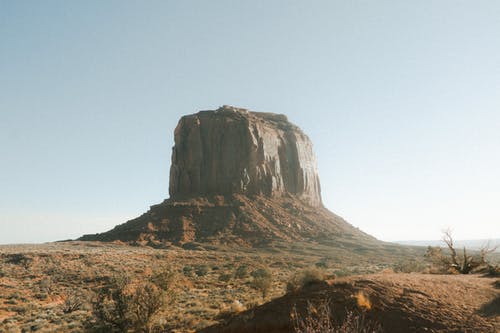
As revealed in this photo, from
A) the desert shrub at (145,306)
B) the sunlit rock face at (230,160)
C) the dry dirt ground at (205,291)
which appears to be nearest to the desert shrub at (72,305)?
the dry dirt ground at (205,291)

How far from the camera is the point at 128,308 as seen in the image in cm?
1455

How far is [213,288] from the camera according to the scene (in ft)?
89.7

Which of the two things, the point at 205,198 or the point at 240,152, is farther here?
the point at 240,152

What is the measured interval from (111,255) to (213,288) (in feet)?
77.8

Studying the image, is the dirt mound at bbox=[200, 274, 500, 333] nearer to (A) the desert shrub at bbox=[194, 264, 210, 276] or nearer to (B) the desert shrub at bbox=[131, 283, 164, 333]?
(B) the desert shrub at bbox=[131, 283, 164, 333]

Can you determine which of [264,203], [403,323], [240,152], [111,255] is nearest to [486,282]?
[403,323]

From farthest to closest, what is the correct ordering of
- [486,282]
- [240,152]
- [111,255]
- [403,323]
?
[240,152] → [111,255] → [486,282] → [403,323]

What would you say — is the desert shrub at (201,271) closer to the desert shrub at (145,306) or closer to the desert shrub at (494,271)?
the desert shrub at (145,306)

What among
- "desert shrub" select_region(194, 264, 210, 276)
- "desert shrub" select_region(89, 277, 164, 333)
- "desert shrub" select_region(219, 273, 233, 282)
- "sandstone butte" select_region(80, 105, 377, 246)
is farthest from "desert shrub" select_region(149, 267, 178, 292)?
"sandstone butte" select_region(80, 105, 377, 246)

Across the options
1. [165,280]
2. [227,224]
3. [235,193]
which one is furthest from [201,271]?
[235,193]

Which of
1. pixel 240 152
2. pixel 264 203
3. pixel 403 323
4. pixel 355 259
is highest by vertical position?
pixel 240 152

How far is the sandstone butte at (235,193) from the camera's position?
68.6m

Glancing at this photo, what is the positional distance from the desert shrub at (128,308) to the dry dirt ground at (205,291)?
0.81 metres

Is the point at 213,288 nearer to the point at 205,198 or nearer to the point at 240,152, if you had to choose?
the point at 205,198
